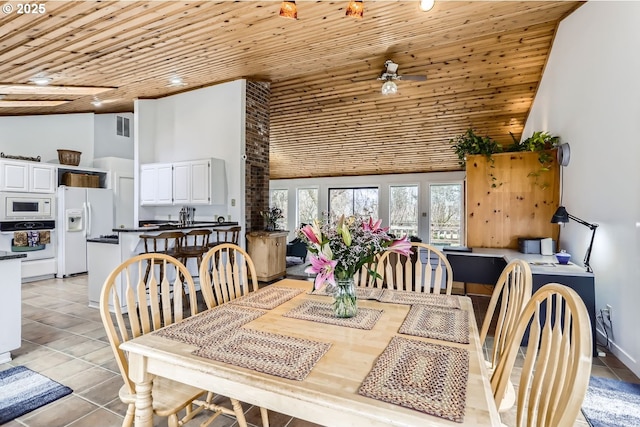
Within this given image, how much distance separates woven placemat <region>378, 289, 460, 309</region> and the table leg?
45.3 inches

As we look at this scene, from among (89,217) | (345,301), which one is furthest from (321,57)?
Answer: (89,217)

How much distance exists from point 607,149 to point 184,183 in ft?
17.8

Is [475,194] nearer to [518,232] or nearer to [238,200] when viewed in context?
[518,232]

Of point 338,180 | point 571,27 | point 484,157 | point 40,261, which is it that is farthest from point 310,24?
point 338,180

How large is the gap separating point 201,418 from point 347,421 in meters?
1.49

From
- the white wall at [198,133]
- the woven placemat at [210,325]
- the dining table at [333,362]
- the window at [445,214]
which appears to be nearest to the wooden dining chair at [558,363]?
the dining table at [333,362]

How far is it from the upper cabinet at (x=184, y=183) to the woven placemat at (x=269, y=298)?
3.54 meters

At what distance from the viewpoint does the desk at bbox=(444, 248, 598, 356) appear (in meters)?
2.74

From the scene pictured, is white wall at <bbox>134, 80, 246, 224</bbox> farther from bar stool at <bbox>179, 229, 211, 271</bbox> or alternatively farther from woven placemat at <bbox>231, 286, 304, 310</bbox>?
woven placemat at <bbox>231, 286, 304, 310</bbox>

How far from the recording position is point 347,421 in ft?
2.94

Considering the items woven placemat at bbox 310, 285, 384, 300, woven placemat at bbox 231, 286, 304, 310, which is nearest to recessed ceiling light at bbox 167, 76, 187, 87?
woven placemat at bbox 231, 286, 304, 310

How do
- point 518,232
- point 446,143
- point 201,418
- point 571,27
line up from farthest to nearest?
point 446,143 → point 518,232 → point 571,27 → point 201,418

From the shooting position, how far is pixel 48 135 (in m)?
6.32

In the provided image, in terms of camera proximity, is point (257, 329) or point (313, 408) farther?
point (257, 329)
